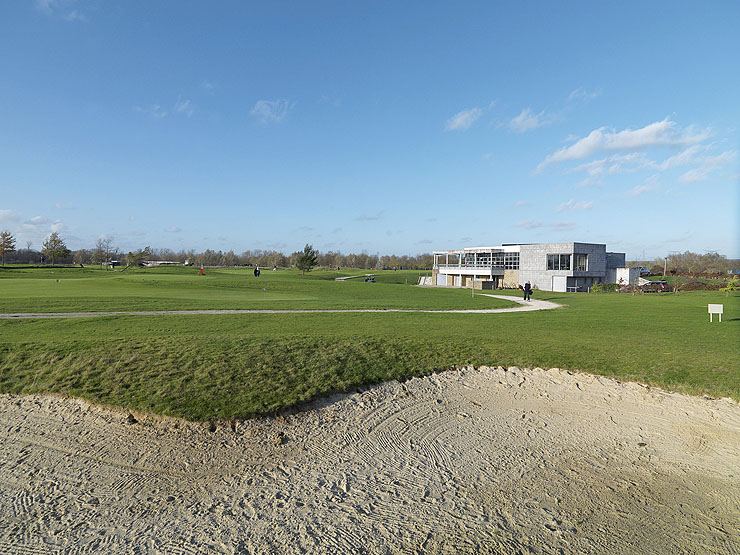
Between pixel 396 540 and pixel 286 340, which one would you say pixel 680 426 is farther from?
pixel 286 340

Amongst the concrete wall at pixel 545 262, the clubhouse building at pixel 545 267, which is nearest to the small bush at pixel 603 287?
the clubhouse building at pixel 545 267

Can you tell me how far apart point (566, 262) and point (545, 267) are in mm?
3282

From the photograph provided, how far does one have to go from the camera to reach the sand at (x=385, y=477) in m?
6.14

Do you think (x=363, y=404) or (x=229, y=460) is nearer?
(x=229, y=460)

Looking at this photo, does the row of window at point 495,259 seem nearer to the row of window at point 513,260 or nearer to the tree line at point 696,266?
the row of window at point 513,260

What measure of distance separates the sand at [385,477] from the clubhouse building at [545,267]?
51.9 m

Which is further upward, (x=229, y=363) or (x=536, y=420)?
(x=229, y=363)

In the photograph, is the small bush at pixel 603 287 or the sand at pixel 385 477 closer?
the sand at pixel 385 477

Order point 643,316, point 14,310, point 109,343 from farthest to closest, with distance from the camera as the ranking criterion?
point 643,316
point 14,310
point 109,343

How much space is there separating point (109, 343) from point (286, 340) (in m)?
5.57

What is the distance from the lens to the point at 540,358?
45.0 ft

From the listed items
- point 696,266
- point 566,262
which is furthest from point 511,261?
point 696,266

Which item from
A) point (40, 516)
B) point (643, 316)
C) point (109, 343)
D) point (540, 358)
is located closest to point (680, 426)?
point (540, 358)

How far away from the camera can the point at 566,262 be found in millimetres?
67562
